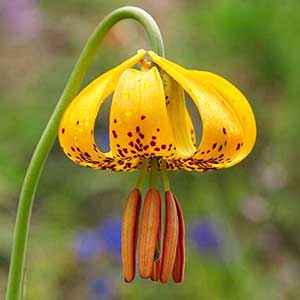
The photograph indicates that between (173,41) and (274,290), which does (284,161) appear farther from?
(173,41)

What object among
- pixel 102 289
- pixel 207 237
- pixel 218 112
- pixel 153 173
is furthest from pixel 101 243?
pixel 218 112

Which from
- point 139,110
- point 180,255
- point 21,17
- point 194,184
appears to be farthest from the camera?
point 21,17

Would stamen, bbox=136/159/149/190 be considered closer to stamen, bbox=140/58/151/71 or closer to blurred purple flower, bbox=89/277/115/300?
stamen, bbox=140/58/151/71

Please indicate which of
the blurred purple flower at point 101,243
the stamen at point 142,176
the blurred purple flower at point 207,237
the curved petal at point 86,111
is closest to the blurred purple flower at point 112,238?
the blurred purple flower at point 101,243

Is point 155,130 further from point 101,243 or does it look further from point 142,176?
point 101,243

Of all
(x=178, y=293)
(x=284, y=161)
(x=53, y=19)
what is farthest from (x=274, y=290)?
(x=53, y=19)

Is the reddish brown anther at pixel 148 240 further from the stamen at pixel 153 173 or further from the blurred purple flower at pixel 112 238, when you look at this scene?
the blurred purple flower at pixel 112 238
